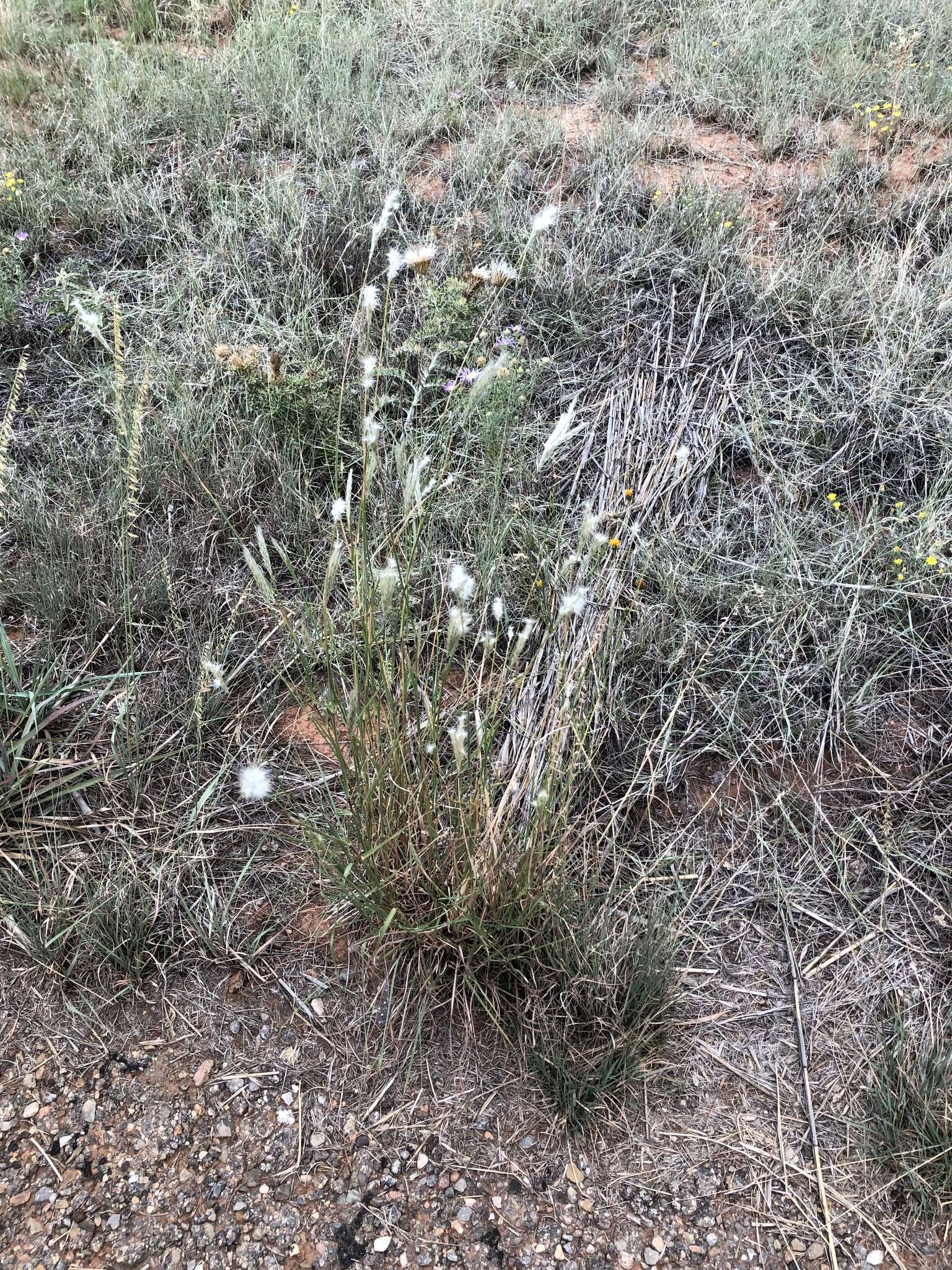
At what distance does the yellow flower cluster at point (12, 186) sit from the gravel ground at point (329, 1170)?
127 inches

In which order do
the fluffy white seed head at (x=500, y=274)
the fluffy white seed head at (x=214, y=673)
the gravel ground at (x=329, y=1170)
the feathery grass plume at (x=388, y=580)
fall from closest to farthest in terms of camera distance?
A: 1. the feathery grass plume at (x=388, y=580)
2. the gravel ground at (x=329, y=1170)
3. the fluffy white seed head at (x=214, y=673)
4. the fluffy white seed head at (x=500, y=274)

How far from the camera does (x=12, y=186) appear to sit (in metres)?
3.60

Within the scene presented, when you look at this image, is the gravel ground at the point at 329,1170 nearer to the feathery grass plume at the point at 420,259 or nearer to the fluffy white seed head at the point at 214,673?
the fluffy white seed head at the point at 214,673

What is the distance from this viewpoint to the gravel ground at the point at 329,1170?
1.61m

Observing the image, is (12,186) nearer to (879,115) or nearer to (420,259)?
(420,259)

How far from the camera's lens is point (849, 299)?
3061 mm

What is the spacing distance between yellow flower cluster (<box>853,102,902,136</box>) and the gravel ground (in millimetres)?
3806

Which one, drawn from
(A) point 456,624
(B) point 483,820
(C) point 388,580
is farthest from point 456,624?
(B) point 483,820

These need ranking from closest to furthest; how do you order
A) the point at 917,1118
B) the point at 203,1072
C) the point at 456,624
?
1. the point at 456,624
2. the point at 917,1118
3. the point at 203,1072

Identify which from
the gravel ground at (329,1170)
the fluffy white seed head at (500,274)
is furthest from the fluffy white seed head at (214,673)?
the fluffy white seed head at (500,274)

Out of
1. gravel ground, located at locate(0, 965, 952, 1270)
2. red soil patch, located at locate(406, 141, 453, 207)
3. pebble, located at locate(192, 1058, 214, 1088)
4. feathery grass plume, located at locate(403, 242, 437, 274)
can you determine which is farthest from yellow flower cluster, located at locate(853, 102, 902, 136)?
pebble, located at locate(192, 1058, 214, 1088)

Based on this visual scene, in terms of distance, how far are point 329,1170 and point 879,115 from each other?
434 centimetres

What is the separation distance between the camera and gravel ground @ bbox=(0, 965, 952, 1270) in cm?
161

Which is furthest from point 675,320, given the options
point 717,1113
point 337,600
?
point 717,1113
